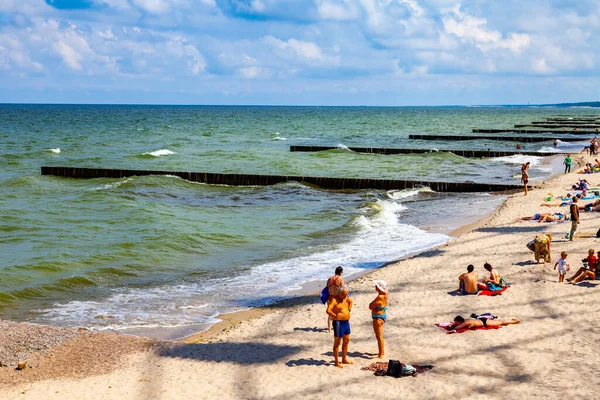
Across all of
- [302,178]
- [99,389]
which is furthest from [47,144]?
[99,389]

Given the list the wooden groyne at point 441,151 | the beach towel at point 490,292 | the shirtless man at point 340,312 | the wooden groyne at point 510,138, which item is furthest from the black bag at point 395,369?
the wooden groyne at point 510,138

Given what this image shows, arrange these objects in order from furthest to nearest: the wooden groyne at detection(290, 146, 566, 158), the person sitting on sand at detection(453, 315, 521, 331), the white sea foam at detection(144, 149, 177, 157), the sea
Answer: the white sea foam at detection(144, 149, 177, 157) < the wooden groyne at detection(290, 146, 566, 158) < the sea < the person sitting on sand at detection(453, 315, 521, 331)

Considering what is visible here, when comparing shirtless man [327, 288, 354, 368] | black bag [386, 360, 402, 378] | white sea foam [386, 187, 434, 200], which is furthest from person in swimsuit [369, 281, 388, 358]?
white sea foam [386, 187, 434, 200]

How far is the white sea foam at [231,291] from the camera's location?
53.0 feet

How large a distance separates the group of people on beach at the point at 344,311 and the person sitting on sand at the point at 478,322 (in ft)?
7.33

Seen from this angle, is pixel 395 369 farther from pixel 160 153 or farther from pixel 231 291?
pixel 160 153

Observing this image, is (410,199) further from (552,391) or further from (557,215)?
(552,391)

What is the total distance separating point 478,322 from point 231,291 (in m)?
7.27

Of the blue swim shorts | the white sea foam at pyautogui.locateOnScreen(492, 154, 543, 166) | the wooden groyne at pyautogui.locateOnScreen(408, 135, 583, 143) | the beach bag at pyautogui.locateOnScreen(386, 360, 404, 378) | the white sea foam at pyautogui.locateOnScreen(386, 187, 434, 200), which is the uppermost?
the wooden groyne at pyautogui.locateOnScreen(408, 135, 583, 143)

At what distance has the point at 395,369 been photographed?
11195 mm

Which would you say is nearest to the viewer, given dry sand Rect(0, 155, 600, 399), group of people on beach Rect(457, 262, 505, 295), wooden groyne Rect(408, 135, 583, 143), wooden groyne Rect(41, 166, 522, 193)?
dry sand Rect(0, 155, 600, 399)

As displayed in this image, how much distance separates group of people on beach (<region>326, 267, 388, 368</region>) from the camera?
36.6 ft

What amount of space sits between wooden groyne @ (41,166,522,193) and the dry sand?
20647 millimetres

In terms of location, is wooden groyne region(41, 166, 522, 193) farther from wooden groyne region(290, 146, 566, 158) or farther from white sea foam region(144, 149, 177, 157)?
wooden groyne region(290, 146, 566, 158)
